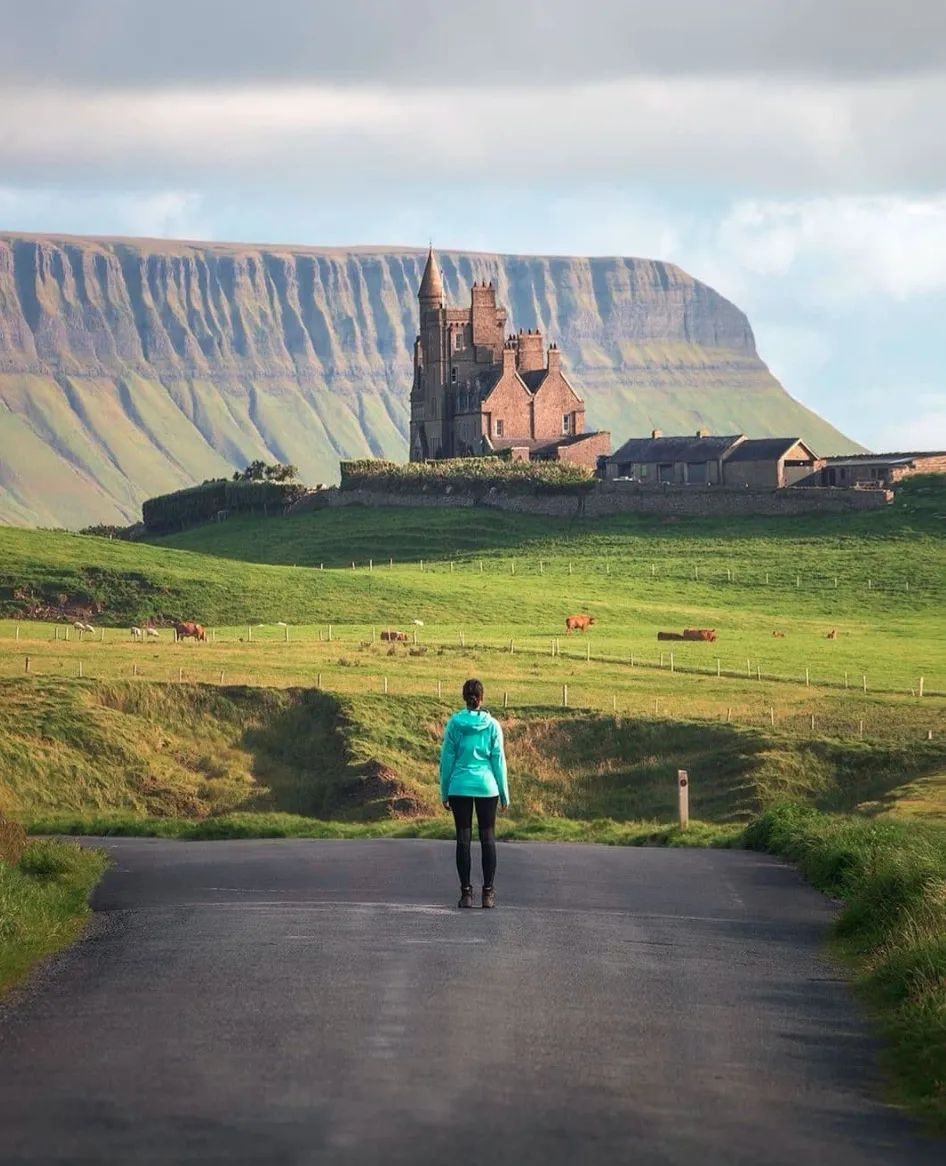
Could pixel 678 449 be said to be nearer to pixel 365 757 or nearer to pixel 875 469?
pixel 875 469

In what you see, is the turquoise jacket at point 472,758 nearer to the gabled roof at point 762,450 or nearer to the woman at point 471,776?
the woman at point 471,776

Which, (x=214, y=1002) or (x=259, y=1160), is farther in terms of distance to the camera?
(x=214, y=1002)

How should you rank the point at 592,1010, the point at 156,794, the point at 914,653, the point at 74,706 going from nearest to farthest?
the point at 592,1010, the point at 156,794, the point at 74,706, the point at 914,653

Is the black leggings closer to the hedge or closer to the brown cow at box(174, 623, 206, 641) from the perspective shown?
the brown cow at box(174, 623, 206, 641)

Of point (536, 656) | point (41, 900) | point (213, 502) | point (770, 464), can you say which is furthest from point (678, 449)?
point (41, 900)

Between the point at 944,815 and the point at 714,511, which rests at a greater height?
the point at 714,511

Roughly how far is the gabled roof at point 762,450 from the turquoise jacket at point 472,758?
11005 centimetres

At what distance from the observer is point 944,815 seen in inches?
1468

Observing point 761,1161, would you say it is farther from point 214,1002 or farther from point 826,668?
point 826,668

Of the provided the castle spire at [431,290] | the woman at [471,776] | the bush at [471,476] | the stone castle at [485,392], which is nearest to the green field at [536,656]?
the bush at [471,476]

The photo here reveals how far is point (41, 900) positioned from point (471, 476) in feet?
356

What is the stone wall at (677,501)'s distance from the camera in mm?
114188

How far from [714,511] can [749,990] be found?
101 m

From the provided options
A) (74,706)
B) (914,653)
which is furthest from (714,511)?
(74,706)
